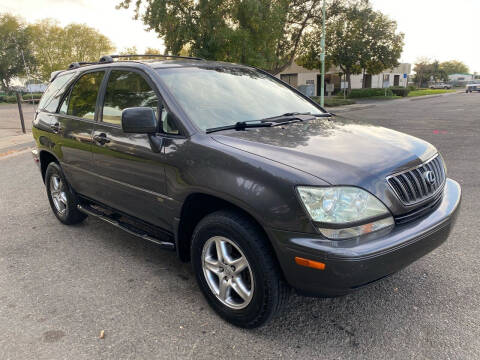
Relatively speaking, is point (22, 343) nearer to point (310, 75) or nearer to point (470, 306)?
point (470, 306)

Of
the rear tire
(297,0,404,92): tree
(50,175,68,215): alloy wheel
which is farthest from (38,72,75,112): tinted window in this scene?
(297,0,404,92): tree

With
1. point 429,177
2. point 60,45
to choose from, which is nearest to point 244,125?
point 429,177

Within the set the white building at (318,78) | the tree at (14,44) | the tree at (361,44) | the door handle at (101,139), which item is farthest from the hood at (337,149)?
the tree at (14,44)

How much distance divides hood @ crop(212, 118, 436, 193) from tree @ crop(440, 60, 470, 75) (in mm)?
149571

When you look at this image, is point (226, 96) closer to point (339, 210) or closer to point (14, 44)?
point (339, 210)

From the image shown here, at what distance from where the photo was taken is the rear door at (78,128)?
3.87 m

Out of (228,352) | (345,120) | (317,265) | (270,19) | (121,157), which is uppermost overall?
(270,19)

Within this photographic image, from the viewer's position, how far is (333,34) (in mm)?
37188

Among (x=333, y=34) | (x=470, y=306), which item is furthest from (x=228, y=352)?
(x=333, y=34)

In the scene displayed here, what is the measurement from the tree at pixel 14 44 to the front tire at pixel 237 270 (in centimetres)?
7385

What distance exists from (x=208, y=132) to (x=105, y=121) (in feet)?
4.29

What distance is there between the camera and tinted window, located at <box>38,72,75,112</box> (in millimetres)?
4566

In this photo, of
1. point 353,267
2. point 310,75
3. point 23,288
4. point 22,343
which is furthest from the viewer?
point 310,75

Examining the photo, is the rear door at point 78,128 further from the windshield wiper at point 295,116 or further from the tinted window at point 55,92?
the windshield wiper at point 295,116
